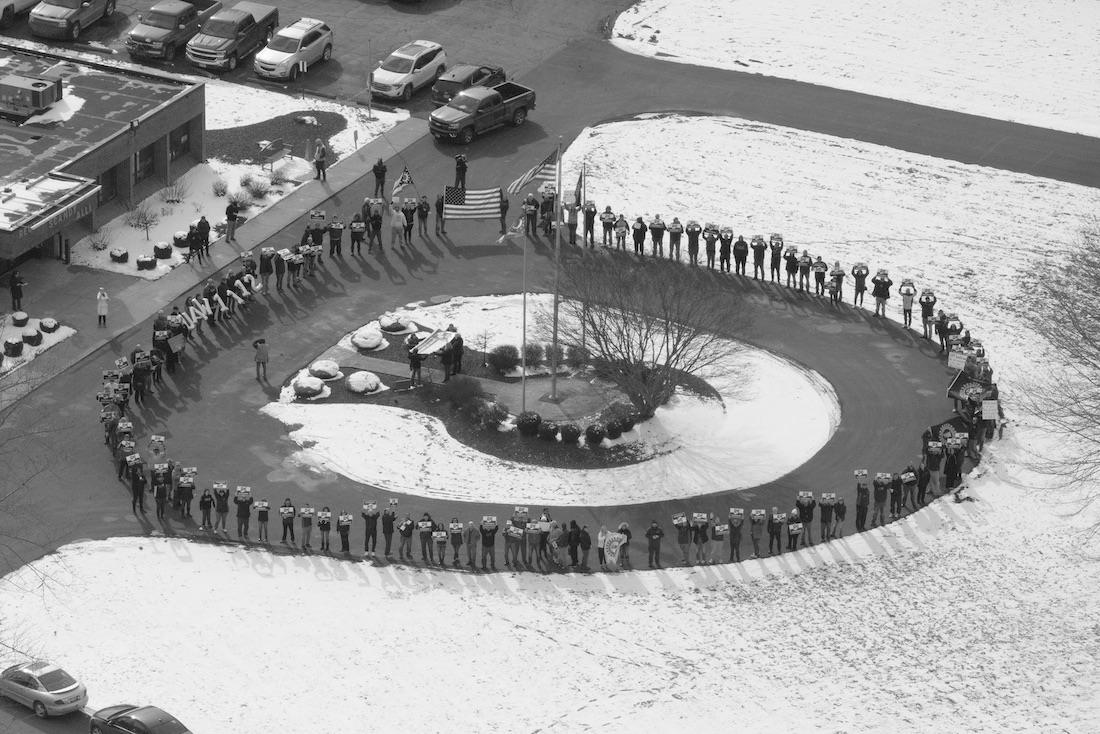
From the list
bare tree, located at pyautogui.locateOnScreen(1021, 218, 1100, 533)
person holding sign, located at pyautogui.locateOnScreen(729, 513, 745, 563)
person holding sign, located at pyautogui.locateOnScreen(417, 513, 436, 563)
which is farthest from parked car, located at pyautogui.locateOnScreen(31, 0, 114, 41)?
person holding sign, located at pyautogui.locateOnScreen(729, 513, 745, 563)

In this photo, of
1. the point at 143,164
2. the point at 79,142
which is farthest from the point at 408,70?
the point at 79,142

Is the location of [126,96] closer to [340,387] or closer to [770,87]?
[340,387]

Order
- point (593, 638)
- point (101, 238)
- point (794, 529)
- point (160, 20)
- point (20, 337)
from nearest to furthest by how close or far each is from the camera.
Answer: point (593, 638), point (794, 529), point (20, 337), point (101, 238), point (160, 20)

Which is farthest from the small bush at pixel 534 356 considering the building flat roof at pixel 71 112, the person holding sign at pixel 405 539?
the building flat roof at pixel 71 112

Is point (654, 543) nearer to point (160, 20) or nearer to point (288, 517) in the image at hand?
point (288, 517)

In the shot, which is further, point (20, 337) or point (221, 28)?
point (221, 28)

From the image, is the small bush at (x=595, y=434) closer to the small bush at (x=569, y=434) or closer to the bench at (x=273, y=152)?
the small bush at (x=569, y=434)

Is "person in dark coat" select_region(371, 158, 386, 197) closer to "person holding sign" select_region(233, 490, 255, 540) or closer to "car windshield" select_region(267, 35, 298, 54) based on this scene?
"car windshield" select_region(267, 35, 298, 54)
